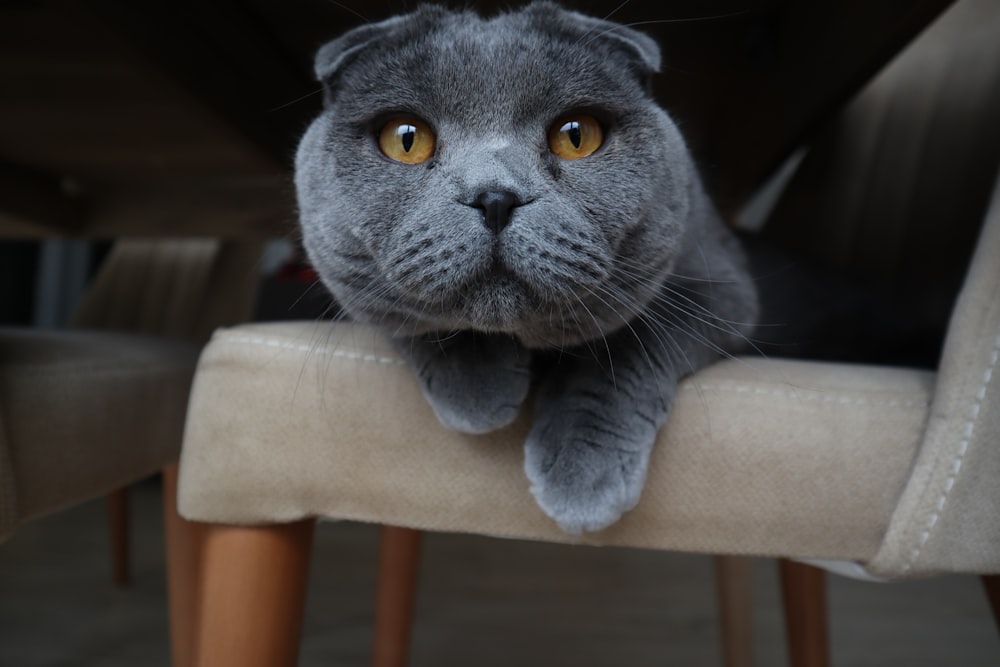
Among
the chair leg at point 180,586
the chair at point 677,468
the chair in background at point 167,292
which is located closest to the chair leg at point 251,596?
the chair at point 677,468

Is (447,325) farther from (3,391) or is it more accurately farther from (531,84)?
(3,391)

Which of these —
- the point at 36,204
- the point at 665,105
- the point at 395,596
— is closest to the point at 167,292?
the point at 36,204

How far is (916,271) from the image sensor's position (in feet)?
3.80

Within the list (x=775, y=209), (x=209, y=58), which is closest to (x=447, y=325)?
(x=209, y=58)

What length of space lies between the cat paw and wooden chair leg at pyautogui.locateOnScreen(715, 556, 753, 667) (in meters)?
0.70

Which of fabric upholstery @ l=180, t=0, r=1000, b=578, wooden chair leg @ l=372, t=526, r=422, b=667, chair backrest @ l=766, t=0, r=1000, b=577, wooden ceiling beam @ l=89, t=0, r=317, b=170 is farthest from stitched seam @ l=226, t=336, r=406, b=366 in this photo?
wooden chair leg @ l=372, t=526, r=422, b=667

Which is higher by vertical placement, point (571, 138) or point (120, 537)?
point (571, 138)

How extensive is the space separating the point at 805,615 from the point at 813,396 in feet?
1.88

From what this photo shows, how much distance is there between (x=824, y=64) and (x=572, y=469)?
2.22ft

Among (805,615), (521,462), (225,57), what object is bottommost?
(805,615)

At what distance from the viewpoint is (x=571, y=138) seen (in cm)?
54

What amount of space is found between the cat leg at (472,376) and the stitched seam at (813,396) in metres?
0.14

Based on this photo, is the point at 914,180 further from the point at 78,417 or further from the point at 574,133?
the point at 78,417

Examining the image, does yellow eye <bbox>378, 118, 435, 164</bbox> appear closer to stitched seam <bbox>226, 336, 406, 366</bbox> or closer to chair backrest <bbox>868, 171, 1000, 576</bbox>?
stitched seam <bbox>226, 336, 406, 366</bbox>
